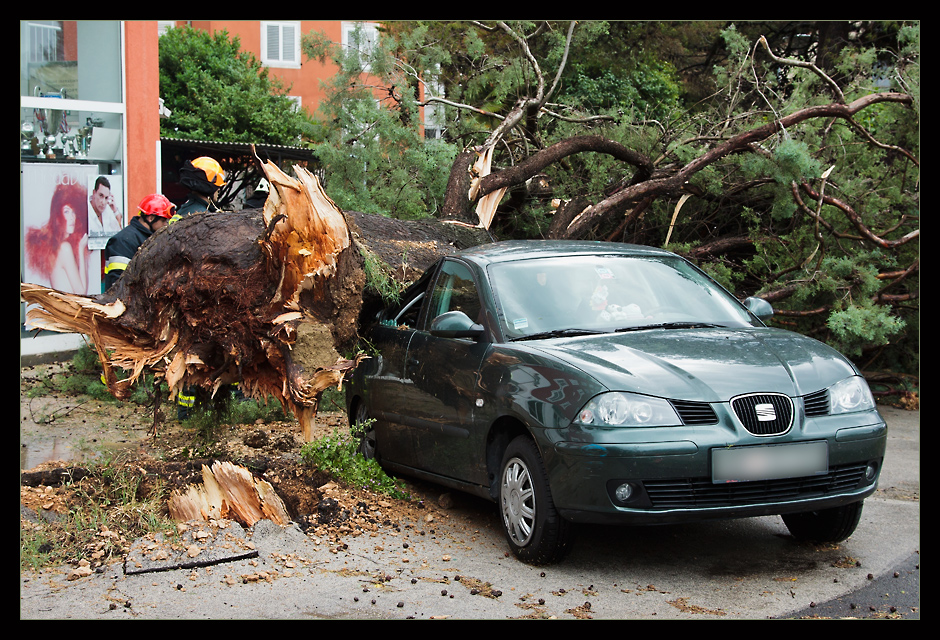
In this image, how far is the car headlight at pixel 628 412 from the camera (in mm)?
4242

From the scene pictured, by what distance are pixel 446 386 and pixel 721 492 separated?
6.17 ft

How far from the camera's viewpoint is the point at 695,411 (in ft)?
14.0

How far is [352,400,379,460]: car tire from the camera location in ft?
22.0

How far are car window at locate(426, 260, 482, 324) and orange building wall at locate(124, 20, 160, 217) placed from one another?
313 inches

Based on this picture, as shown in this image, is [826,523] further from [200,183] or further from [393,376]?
[200,183]

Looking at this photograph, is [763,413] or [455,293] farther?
[455,293]

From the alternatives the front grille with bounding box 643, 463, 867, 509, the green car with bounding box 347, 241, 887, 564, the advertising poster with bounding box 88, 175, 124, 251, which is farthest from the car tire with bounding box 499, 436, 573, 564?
the advertising poster with bounding box 88, 175, 124, 251

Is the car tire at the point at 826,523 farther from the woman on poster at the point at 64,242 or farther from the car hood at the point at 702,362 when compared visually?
the woman on poster at the point at 64,242

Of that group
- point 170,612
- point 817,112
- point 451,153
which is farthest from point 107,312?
point 817,112

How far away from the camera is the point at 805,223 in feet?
34.1

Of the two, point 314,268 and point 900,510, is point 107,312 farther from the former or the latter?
point 900,510

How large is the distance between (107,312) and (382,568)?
9.83ft

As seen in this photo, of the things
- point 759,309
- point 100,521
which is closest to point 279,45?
point 100,521

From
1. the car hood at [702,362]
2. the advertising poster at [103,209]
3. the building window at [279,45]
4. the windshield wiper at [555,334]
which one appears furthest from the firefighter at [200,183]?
the building window at [279,45]
